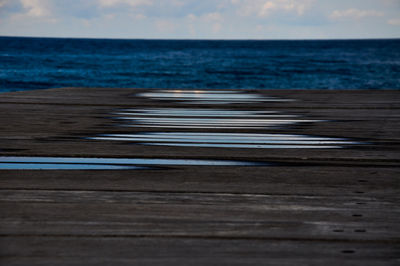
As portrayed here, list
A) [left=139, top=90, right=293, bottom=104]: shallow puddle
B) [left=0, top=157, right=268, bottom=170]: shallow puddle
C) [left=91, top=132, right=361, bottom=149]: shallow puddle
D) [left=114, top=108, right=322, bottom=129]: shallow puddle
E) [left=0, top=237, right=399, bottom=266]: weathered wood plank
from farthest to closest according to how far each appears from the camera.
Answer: [left=139, top=90, right=293, bottom=104]: shallow puddle
[left=114, top=108, right=322, bottom=129]: shallow puddle
[left=91, top=132, right=361, bottom=149]: shallow puddle
[left=0, top=157, right=268, bottom=170]: shallow puddle
[left=0, top=237, right=399, bottom=266]: weathered wood plank

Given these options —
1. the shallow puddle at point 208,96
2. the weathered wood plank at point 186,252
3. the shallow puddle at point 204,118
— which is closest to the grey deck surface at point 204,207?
the weathered wood plank at point 186,252

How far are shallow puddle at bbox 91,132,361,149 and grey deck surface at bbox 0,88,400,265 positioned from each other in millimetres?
94

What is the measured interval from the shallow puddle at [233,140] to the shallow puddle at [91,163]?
0.35m

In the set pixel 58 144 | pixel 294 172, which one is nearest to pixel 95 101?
pixel 58 144

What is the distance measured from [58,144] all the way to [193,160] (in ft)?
2.21

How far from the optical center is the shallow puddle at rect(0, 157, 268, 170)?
1.91 m

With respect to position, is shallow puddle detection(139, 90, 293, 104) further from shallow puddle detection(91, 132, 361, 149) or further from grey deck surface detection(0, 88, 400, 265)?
grey deck surface detection(0, 88, 400, 265)

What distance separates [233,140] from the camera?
252cm

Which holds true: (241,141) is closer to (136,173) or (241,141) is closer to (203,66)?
(136,173)

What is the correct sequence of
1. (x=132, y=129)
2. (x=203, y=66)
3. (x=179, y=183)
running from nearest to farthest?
(x=179, y=183)
(x=132, y=129)
(x=203, y=66)

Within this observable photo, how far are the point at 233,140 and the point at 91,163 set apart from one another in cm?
77

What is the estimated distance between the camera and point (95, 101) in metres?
4.15

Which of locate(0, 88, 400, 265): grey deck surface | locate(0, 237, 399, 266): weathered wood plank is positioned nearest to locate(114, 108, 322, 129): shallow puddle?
locate(0, 88, 400, 265): grey deck surface

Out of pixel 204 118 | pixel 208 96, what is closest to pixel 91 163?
pixel 204 118
